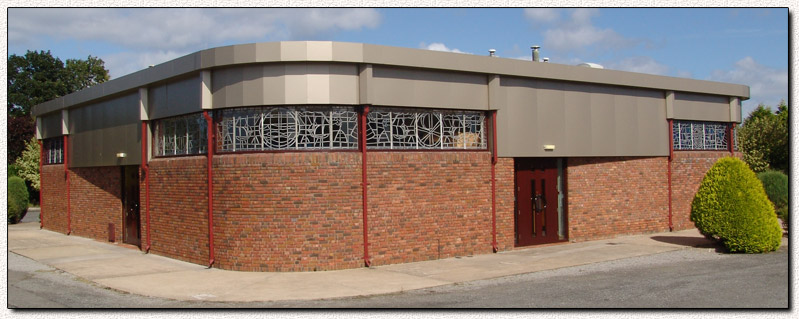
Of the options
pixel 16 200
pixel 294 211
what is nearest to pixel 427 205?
pixel 294 211

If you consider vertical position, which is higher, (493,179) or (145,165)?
(145,165)

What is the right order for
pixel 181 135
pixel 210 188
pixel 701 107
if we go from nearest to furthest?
pixel 210 188, pixel 181 135, pixel 701 107

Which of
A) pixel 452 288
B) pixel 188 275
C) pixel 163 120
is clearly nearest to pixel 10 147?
pixel 163 120

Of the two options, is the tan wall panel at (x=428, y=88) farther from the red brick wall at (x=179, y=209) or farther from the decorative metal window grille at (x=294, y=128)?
the red brick wall at (x=179, y=209)

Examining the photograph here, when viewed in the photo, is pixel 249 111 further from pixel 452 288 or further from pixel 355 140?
pixel 452 288

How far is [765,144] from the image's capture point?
3128cm

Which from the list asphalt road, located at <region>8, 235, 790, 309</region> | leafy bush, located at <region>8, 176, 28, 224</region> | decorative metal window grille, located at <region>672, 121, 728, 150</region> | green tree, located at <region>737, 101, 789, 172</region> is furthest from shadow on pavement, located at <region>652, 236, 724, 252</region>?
leafy bush, located at <region>8, 176, 28, 224</region>

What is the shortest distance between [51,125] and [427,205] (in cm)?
1455

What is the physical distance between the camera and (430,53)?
46.3 ft

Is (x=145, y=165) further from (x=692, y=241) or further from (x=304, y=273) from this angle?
(x=692, y=241)

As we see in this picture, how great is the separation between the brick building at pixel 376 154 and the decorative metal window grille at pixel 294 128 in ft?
0.09

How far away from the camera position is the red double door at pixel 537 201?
16.5 meters

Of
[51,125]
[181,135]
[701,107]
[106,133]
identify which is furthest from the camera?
[51,125]

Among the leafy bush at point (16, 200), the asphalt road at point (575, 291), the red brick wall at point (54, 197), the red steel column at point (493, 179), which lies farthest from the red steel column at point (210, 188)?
the leafy bush at point (16, 200)
